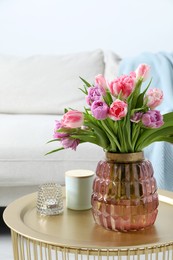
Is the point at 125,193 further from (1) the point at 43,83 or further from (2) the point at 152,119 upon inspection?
(1) the point at 43,83

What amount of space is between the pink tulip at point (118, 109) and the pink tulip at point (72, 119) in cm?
8

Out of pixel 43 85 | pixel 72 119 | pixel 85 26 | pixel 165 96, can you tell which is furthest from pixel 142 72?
pixel 85 26

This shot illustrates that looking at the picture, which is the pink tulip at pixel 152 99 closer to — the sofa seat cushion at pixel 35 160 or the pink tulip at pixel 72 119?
the pink tulip at pixel 72 119

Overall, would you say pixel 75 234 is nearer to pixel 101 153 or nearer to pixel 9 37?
pixel 101 153

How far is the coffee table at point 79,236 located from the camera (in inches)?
42.1

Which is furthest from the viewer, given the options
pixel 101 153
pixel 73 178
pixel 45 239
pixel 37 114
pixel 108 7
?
pixel 108 7

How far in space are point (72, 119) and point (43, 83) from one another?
4.94ft

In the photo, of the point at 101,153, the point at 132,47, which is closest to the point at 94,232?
the point at 101,153

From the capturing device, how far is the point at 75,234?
114 cm

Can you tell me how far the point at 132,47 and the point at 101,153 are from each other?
1.06 metres

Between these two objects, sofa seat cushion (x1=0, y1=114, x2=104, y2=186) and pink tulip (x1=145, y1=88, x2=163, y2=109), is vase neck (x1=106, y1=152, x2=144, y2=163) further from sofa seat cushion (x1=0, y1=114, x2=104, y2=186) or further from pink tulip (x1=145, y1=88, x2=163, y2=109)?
sofa seat cushion (x1=0, y1=114, x2=104, y2=186)

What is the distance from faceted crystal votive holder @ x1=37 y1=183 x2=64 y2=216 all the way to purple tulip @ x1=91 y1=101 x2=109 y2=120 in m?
0.31

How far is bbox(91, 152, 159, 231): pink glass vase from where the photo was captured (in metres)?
1.14

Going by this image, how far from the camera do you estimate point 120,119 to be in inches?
42.9
